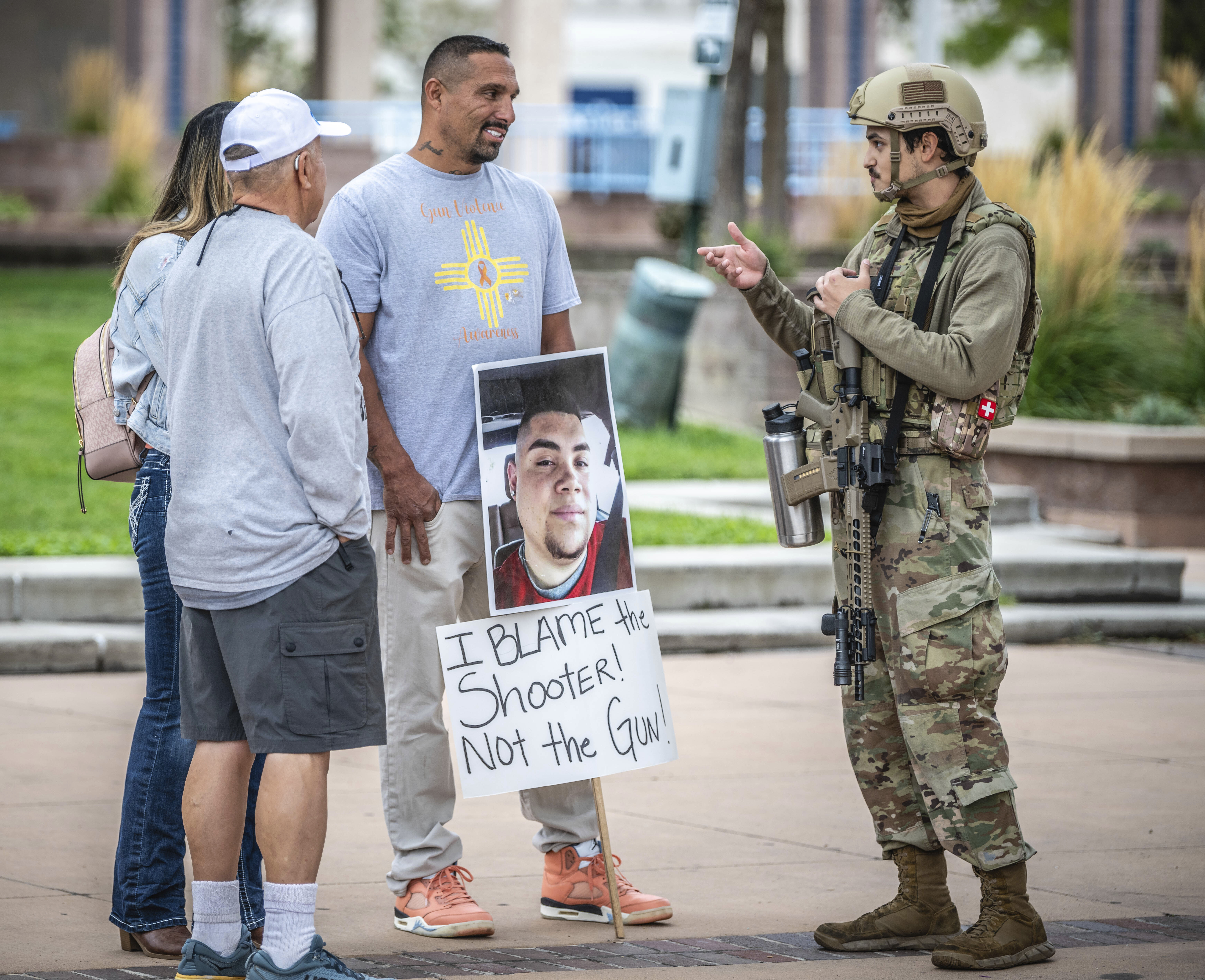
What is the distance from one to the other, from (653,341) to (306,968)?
10.1 meters

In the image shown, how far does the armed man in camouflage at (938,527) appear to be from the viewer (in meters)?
4.20

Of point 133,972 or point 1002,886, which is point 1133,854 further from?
point 133,972

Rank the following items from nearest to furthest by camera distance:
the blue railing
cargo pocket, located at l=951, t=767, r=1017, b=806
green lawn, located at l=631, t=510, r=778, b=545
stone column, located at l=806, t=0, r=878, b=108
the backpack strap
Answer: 1. cargo pocket, located at l=951, t=767, r=1017, b=806
2. the backpack strap
3. green lawn, located at l=631, t=510, r=778, b=545
4. the blue railing
5. stone column, located at l=806, t=0, r=878, b=108

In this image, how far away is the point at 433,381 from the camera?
15.1ft

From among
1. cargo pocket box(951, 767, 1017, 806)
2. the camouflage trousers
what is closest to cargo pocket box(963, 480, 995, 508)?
the camouflage trousers

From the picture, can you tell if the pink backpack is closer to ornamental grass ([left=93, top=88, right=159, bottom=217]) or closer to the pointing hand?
the pointing hand

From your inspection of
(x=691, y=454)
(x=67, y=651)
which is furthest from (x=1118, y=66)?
(x=67, y=651)

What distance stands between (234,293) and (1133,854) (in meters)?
3.42

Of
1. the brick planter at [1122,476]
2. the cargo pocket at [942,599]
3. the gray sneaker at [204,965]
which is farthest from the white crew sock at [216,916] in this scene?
the brick planter at [1122,476]

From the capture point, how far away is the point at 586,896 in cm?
470

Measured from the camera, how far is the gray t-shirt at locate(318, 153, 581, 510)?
4.57 meters

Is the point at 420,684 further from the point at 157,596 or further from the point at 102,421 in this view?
the point at 102,421

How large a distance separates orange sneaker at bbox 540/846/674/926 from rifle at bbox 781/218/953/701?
0.86 metres

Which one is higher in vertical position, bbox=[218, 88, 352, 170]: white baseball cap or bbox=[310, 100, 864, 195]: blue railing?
bbox=[310, 100, 864, 195]: blue railing
